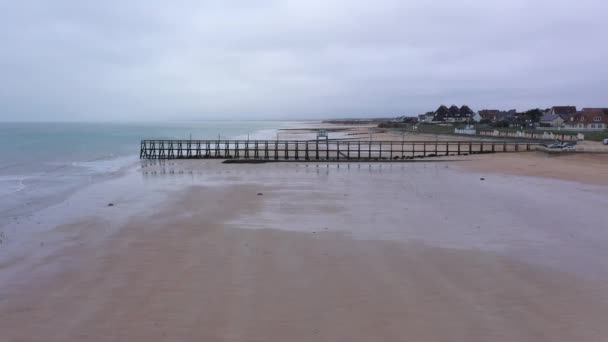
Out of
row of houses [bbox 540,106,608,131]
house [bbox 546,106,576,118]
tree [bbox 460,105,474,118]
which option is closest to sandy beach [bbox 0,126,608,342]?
row of houses [bbox 540,106,608,131]

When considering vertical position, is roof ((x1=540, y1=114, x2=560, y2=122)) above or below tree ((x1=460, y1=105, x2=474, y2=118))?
below

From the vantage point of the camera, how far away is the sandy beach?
228 inches

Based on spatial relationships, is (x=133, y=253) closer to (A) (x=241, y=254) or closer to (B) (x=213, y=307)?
(A) (x=241, y=254)

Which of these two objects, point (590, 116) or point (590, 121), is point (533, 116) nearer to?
point (590, 116)

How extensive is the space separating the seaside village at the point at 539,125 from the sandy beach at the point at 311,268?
1385 inches

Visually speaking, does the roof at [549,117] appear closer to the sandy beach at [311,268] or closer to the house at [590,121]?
the house at [590,121]

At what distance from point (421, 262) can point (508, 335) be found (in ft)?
9.41

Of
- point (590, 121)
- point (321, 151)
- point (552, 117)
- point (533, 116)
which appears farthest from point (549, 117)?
point (321, 151)

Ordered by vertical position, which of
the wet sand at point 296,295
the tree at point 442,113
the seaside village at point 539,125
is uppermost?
the tree at point 442,113

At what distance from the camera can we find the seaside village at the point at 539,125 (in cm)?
4931

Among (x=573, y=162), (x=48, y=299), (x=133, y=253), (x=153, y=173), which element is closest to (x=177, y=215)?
(x=133, y=253)

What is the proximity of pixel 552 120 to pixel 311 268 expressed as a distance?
81.2m

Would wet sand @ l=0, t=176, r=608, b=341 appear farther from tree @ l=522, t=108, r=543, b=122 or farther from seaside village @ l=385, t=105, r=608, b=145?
tree @ l=522, t=108, r=543, b=122

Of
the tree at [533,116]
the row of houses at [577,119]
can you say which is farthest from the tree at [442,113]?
the row of houses at [577,119]
